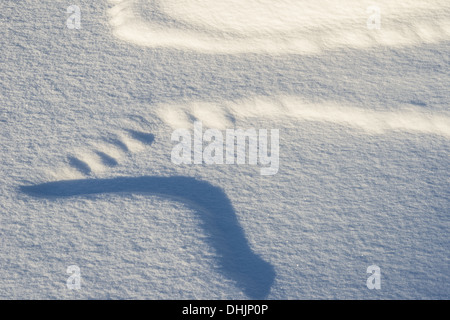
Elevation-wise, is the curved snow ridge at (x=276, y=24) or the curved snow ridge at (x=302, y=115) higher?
the curved snow ridge at (x=276, y=24)

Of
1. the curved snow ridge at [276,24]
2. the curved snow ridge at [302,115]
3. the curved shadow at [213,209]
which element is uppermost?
the curved snow ridge at [276,24]

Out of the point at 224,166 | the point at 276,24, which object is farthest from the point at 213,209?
the point at 276,24

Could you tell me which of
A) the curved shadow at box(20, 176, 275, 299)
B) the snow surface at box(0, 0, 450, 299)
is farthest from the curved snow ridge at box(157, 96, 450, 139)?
the curved shadow at box(20, 176, 275, 299)

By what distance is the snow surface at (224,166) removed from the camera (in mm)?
1559

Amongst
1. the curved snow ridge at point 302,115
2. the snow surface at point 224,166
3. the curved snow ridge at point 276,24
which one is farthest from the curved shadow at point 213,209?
the curved snow ridge at point 276,24

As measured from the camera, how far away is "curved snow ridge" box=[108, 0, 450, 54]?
83.0 inches

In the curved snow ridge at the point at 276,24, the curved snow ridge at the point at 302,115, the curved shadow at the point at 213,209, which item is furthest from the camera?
the curved snow ridge at the point at 276,24

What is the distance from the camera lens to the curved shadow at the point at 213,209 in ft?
5.09

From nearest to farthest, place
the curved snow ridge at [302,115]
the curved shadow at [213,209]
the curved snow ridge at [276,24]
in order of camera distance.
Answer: the curved shadow at [213,209], the curved snow ridge at [302,115], the curved snow ridge at [276,24]

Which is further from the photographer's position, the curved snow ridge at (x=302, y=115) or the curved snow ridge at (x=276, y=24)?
the curved snow ridge at (x=276, y=24)

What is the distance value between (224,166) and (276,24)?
0.78 metres

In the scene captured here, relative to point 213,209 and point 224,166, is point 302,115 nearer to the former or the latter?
point 224,166

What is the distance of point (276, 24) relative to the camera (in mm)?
2176

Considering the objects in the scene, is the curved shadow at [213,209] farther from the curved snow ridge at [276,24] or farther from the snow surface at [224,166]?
the curved snow ridge at [276,24]
